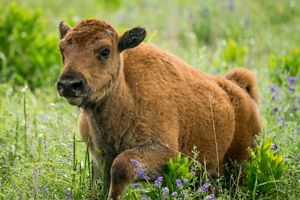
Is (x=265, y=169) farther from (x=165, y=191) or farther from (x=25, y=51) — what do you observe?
(x=25, y=51)

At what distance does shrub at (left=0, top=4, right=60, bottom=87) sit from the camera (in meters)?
10.6

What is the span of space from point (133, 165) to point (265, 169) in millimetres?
1164

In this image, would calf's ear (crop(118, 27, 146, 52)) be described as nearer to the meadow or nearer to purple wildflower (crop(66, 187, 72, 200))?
the meadow

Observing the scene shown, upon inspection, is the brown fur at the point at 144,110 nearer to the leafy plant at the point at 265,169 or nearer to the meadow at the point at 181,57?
the meadow at the point at 181,57

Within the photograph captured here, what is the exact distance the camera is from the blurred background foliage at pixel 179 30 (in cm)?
1068

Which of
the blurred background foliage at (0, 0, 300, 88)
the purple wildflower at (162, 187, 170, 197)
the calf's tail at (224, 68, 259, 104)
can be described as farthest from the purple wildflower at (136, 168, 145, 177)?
the blurred background foliage at (0, 0, 300, 88)

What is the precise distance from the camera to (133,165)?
19.9 ft

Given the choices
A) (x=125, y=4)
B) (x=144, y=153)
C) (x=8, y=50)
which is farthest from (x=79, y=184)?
(x=125, y=4)

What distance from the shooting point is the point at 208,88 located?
711 centimetres

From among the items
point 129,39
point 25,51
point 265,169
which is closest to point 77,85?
point 129,39

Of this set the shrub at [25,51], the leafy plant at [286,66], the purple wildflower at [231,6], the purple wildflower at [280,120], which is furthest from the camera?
the purple wildflower at [231,6]

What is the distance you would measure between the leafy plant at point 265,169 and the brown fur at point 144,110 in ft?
1.67

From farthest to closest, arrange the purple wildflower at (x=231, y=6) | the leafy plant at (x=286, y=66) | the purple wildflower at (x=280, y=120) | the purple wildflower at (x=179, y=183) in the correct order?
the purple wildflower at (x=231, y=6) < the leafy plant at (x=286, y=66) < the purple wildflower at (x=280, y=120) < the purple wildflower at (x=179, y=183)

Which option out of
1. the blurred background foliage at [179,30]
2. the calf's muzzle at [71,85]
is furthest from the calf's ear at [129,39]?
the blurred background foliage at [179,30]
